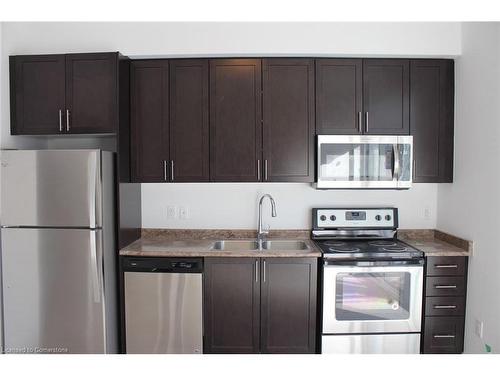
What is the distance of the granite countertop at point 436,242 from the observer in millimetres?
2451

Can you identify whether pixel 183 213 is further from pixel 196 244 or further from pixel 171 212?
pixel 196 244

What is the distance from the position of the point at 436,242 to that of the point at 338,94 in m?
1.47

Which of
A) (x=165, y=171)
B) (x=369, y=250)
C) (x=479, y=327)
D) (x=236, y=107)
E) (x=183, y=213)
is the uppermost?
(x=236, y=107)

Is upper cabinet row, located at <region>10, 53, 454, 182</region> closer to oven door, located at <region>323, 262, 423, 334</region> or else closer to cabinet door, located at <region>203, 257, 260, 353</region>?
cabinet door, located at <region>203, 257, 260, 353</region>

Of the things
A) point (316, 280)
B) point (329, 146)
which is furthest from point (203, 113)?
point (316, 280)

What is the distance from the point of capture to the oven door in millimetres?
2418

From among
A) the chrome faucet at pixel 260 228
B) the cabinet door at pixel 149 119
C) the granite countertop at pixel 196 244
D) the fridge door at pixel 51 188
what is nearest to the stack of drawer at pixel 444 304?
the granite countertop at pixel 196 244

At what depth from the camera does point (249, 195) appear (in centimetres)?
296

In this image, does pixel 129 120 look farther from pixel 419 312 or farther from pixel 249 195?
pixel 419 312

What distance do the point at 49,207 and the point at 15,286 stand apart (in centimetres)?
64

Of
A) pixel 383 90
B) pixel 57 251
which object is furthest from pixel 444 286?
pixel 57 251

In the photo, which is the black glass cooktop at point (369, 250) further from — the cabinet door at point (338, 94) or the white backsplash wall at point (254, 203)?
the cabinet door at point (338, 94)

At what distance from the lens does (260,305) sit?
245 centimetres

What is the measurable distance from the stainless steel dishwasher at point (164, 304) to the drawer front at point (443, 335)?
1.66m
